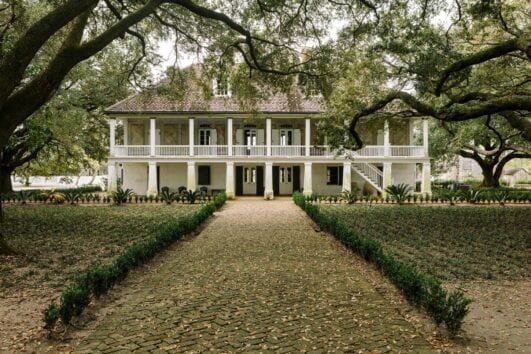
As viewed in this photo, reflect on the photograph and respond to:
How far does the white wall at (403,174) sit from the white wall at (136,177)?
17.3 m

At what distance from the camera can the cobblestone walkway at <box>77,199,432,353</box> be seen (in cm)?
490

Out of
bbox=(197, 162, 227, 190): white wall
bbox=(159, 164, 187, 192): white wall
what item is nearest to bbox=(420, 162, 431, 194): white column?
bbox=(197, 162, 227, 190): white wall

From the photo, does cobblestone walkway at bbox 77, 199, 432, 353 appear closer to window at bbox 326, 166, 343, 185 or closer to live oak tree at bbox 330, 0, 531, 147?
live oak tree at bbox 330, 0, 531, 147

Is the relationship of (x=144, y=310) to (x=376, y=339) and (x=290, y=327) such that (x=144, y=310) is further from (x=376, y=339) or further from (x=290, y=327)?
(x=376, y=339)

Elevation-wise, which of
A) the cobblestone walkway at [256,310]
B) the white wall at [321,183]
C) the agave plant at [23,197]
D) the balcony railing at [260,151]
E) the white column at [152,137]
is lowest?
the cobblestone walkway at [256,310]

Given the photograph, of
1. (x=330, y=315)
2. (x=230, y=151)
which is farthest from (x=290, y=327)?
(x=230, y=151)

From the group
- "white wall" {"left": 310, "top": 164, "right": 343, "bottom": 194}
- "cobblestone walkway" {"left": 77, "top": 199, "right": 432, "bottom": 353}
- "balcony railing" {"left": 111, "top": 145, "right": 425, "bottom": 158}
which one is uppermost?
"balcony railing" {"left": 111, "top": 145, "right": 425, "bottom": 158}

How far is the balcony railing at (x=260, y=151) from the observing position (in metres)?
28.4

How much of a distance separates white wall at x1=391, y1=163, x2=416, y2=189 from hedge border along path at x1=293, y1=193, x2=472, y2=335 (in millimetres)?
21223

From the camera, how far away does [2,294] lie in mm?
6902

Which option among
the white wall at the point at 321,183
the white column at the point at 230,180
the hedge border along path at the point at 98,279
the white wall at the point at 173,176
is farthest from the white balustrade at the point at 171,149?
the hedge border along path at the point at 98,279

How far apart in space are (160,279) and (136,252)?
933 mm

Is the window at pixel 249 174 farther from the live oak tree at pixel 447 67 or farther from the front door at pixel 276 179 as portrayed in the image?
the live oak tree at pixel 447 67

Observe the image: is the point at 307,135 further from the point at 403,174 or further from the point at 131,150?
the point at 131,150
